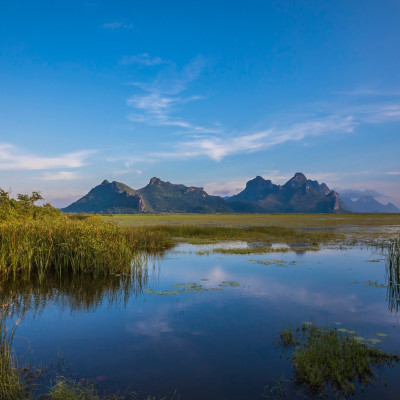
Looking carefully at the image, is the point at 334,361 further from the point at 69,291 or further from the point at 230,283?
the point at 69,291

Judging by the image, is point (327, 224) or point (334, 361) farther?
point (327, 224)

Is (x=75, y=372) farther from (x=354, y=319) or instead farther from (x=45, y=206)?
(x=45, y=206)

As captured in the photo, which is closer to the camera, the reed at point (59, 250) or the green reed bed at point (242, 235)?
the reed at point (59, 250)

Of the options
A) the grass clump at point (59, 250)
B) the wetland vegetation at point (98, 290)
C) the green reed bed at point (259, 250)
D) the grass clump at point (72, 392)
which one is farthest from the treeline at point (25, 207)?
the grass clump at point (72, 392)

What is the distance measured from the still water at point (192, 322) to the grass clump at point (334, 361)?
1.10ft

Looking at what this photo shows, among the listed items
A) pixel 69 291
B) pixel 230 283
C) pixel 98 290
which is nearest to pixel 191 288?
pixel 230 283

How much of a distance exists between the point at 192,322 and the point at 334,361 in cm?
450

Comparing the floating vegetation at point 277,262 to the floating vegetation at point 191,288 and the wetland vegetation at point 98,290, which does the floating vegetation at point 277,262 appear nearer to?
the wetland vegetation at point 98,290

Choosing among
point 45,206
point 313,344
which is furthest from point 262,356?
point 45,206

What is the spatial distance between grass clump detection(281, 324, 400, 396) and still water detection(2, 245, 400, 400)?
0.34 metres

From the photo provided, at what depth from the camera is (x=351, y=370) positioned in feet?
22.4

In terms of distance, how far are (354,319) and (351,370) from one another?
4055mm

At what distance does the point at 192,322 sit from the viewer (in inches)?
402

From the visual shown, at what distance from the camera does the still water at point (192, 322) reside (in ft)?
22.6
